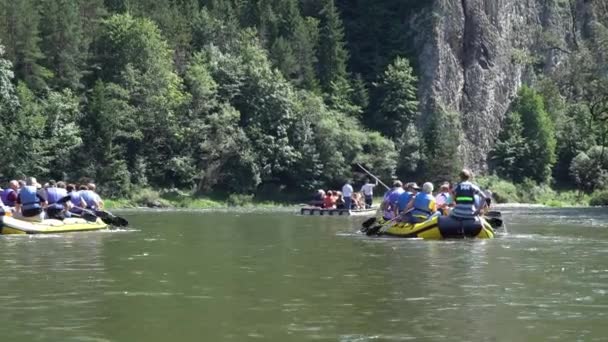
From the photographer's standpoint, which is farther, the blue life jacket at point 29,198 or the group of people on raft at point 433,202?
the blue life jacket at point 29,198

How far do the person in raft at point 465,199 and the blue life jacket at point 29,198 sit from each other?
40.0 ft

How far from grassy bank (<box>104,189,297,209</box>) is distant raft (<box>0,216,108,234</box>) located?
32.6m

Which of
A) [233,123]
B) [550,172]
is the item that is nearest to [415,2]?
[550,172]

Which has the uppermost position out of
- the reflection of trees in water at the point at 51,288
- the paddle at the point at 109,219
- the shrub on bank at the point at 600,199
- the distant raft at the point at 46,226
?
the shrub on bank at the point at 600,199

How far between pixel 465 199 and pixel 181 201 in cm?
4626

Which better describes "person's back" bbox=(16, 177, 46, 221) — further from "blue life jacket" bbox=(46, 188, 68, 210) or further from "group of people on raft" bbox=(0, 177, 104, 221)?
"blue life jacket" bbox=(46, 188, 68, 210)

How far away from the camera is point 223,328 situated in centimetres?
1353

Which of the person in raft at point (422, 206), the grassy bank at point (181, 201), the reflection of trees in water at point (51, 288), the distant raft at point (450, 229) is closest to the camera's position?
the reflection of trees in water at point (51, 288)

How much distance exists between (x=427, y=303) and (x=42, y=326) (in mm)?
5142

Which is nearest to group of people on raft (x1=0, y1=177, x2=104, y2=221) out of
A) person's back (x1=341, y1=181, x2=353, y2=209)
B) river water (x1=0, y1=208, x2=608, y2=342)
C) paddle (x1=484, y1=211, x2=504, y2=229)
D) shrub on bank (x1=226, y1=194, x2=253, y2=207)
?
river water (x1=0, y1=208, x2=608, y2=342)

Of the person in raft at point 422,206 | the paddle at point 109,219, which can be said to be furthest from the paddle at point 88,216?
the person in raft at point 422,206

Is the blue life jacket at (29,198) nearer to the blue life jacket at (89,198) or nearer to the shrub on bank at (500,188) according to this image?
the blue life jacket at (89,198)

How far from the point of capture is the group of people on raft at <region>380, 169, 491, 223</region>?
94.8ft

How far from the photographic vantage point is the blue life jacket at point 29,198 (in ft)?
109
